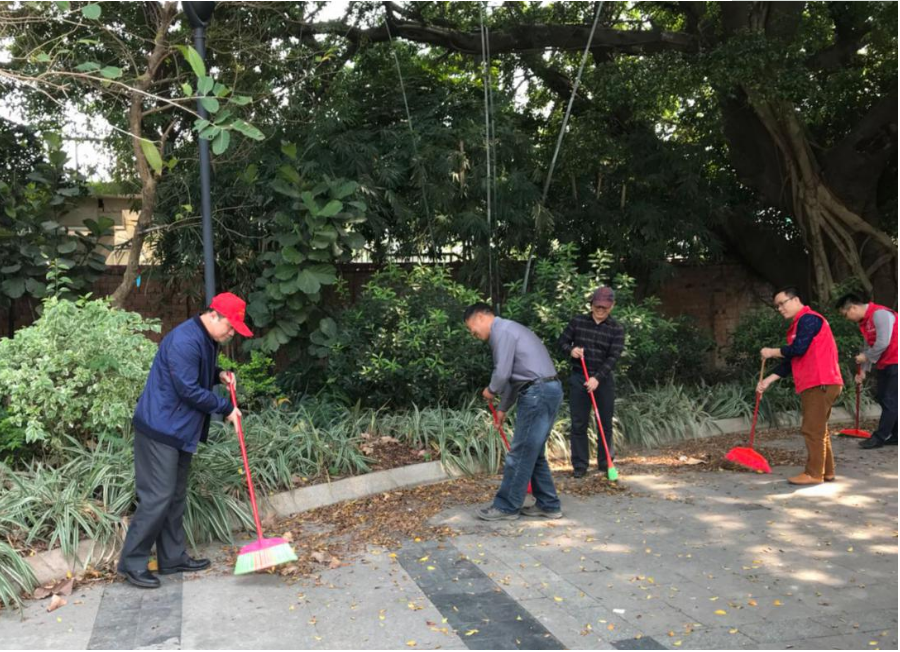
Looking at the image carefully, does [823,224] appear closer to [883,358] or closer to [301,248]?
[883,358]

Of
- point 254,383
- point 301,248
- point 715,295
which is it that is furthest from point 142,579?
point 715,295

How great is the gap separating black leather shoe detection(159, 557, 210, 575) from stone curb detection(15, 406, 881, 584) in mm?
400

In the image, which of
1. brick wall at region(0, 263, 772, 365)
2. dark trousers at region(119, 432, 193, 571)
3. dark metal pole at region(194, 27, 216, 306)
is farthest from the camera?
brick wall at region(0, 263, 772, 365)

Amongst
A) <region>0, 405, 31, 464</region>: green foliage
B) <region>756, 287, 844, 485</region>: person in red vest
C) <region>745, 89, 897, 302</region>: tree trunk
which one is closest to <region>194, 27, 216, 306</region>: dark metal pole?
<region>0, 405, 31, 464</region>: green foliage

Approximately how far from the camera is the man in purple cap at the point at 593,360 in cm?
785

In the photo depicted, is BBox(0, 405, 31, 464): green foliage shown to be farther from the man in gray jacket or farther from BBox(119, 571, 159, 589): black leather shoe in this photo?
the man in gray jacket

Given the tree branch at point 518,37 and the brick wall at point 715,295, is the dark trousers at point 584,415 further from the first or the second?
the tree branch at point 518,37

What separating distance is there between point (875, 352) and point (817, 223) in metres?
3.64

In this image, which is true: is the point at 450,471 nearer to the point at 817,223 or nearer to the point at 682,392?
the point at 682,392

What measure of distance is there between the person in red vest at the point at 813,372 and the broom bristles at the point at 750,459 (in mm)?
386

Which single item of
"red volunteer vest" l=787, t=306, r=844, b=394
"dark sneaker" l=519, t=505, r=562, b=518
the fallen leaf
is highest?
"red volunteer vest" l=787, t=306, r=844, b=394

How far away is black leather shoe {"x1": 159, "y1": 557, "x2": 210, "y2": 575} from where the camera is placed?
5387 mm

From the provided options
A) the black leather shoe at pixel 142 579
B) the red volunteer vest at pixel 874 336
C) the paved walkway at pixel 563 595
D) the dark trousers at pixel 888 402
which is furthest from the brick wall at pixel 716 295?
the black leather shoe at pixel 142 579

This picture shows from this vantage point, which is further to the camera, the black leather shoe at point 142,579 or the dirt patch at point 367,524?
the dirt patch at point 367,524
